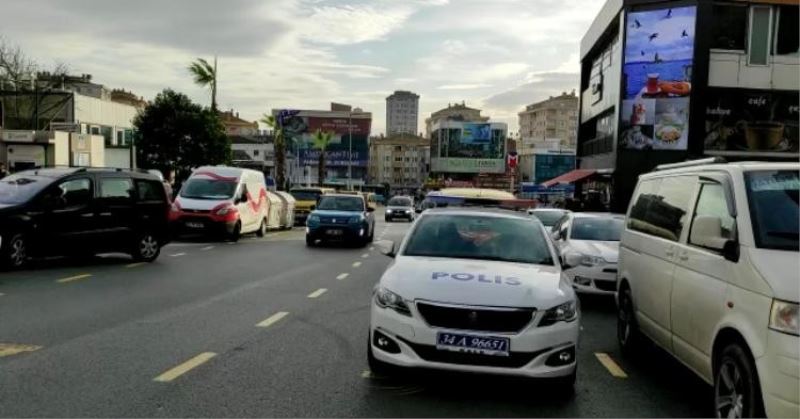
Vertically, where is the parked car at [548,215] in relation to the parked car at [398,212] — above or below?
above

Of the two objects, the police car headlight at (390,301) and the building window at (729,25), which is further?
the building window at (729,25)

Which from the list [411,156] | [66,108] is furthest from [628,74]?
[411,156]

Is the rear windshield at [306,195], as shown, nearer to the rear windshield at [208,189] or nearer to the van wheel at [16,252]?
the rear windshield at [208,189]

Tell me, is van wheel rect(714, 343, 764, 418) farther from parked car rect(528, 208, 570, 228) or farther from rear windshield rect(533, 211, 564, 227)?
parked car rect(528, 208, 570, 228)

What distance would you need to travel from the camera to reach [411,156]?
544 ft

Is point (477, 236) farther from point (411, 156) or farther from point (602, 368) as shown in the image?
point (411, 156)

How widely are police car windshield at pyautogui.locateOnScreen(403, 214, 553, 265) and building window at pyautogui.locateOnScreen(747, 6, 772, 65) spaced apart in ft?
104

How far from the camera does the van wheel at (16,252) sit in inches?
477

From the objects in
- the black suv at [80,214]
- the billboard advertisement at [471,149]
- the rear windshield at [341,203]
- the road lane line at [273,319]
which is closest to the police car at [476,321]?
the road lane line at [273,319]

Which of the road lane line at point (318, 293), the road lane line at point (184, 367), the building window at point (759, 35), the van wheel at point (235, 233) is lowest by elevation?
the van wheel at point (235, 233)

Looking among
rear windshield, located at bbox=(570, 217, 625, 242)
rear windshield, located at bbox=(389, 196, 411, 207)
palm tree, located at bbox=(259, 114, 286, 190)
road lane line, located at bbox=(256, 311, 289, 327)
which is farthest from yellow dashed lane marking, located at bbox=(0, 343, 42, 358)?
palm tree, located at bbox=(259, 114, 286, 190)

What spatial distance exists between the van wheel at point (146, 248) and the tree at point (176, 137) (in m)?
31.4

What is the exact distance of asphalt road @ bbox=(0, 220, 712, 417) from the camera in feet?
17.4

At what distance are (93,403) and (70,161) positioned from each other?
128 feet
